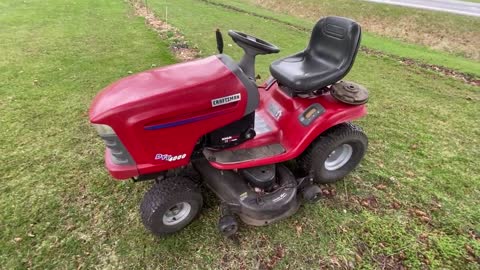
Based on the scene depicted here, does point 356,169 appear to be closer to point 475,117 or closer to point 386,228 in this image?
point 386,228

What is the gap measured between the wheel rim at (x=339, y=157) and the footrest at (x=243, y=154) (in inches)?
26.0

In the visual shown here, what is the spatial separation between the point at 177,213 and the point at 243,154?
2.19ft

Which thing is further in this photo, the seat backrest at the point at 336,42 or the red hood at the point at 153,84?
the seat backrest at the point at 336,42

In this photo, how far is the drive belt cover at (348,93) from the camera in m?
2.63

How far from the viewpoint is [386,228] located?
261 cm

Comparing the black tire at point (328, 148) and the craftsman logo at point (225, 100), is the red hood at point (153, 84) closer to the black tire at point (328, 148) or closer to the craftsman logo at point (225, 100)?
the craftsman logo at point (225, 100)

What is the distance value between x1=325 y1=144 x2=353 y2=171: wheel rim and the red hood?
1.41 meters

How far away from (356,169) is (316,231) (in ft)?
3.14

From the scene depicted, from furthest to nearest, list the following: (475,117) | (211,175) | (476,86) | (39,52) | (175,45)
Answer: (175,45) → (39,52) → (476,86) → (475,117) → (211,175)

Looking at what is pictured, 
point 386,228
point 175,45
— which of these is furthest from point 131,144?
point 175,45

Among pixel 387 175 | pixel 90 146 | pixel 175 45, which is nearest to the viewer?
pixel 387 175

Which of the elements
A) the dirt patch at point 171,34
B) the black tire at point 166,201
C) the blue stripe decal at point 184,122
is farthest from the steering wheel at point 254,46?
the dirt patch at point 171,34

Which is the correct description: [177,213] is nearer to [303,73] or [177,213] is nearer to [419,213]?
[303,73]

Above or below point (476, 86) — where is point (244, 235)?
below
